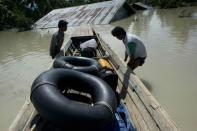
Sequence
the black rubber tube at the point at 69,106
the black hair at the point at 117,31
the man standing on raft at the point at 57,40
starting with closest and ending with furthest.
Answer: the black rubber tube at the point at 69,106
the black hair at the point at 117,31
the man standing on raft at the point at 57,40

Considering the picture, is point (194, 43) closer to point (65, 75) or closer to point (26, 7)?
point (65, 75)

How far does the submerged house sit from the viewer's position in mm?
18406

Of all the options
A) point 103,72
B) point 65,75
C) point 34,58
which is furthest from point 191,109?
point 34,58

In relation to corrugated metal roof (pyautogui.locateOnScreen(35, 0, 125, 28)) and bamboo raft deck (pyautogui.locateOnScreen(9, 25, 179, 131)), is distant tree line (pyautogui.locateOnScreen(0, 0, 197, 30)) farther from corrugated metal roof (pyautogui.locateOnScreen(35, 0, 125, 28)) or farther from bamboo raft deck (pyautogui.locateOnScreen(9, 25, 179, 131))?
bamboo raft deck (pyautogui.locateOnScreen(9, 25, 179, 131))

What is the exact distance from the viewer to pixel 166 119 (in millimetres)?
3066

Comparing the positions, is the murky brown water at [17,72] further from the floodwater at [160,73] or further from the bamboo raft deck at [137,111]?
the bamboo raft deck at [137,111]

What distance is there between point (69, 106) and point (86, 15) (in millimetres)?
17432

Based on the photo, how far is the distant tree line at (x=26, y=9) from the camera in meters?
21.4

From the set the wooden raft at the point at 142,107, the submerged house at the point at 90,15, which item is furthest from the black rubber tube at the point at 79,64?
the submerged house at the point at 90,15

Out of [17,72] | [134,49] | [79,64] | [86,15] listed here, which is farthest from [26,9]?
[79,64]

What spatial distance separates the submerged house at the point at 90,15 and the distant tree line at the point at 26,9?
58.4 inches

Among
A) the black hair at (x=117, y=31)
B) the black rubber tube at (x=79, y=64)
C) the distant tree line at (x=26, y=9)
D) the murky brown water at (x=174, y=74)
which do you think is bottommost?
the distant tree line at (x=26, y=9)

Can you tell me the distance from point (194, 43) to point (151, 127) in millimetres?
7280

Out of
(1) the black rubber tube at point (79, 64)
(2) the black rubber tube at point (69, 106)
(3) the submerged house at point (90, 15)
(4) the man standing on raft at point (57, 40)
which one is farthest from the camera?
(3) the submerged house at point (90, 15)
